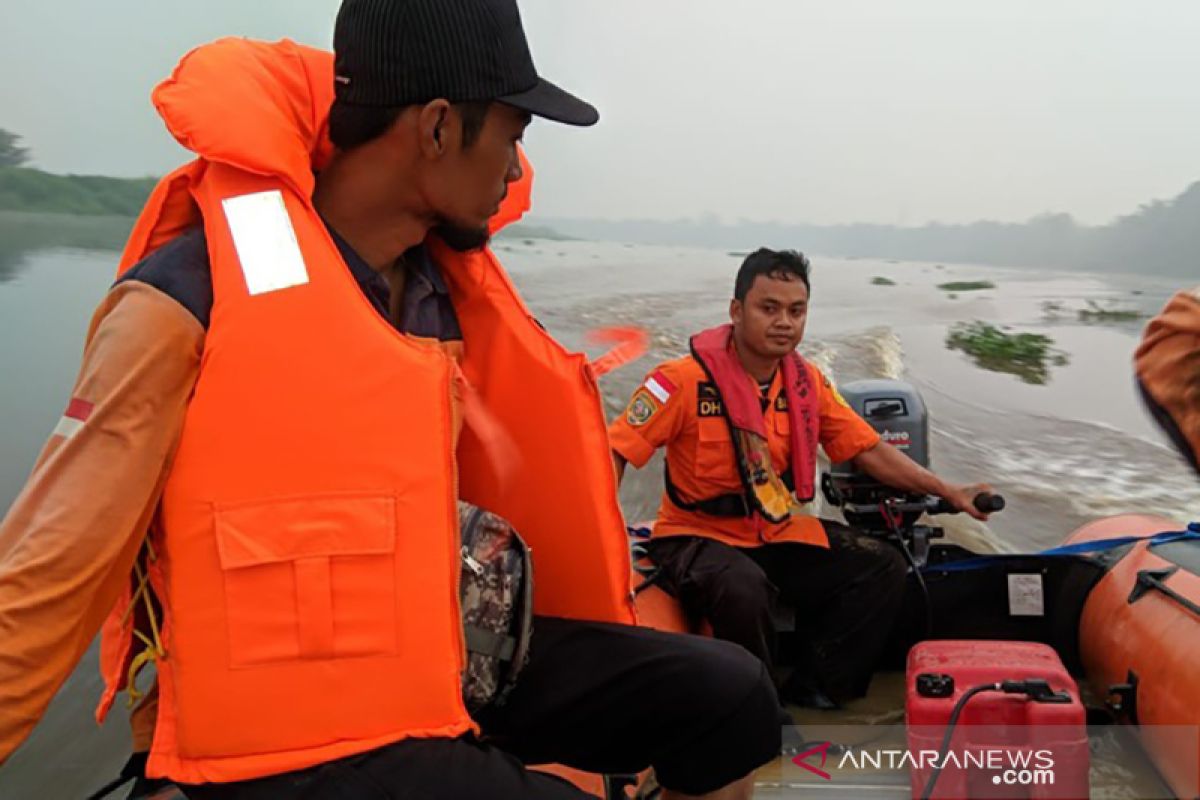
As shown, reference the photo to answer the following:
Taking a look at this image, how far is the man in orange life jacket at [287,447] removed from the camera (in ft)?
2.86

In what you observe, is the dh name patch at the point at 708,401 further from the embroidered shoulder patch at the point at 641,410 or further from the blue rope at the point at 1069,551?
the blue rope at the point at 1069,551

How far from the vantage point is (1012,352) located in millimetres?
7051

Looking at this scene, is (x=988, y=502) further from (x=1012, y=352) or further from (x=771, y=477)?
(x=1012, y=352)

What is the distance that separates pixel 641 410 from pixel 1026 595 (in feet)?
3.54

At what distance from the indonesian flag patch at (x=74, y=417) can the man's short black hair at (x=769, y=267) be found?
2.01 metres

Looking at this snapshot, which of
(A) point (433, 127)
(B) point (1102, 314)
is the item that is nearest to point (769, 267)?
A: (A) point (433, 127)

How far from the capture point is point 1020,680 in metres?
1.70

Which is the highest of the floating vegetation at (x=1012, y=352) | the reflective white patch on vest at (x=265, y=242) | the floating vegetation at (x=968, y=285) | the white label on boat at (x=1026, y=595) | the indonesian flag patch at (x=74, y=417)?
the reflective white patch on vest at (x=265, y=242)

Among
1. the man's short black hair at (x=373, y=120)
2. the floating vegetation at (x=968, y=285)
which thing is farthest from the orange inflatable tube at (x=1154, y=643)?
the floating vegetation at (x=968, y=285)

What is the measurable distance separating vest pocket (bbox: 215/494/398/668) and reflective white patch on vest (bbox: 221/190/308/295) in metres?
0.21

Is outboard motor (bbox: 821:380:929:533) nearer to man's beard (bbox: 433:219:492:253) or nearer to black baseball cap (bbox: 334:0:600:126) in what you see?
man's beard (bbox: 433:219:492:253)

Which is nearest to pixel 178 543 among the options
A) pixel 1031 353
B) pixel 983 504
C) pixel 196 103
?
pixel 196 103

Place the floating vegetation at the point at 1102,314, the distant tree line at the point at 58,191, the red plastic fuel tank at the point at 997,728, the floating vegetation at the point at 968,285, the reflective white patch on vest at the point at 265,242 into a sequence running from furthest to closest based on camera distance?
the floating vegetation at the point at 968,285 < the floating vegetation at the point at 1102,314 < the distant tree line at the point at 58,191 < the red plastic fuel tank at the point at 997,728 < the reflective white patch on vest at the point at 265,242

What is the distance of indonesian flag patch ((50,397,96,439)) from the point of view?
87 centimetres
